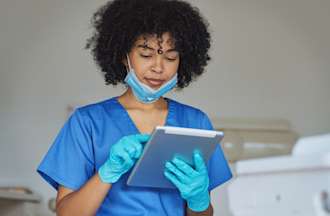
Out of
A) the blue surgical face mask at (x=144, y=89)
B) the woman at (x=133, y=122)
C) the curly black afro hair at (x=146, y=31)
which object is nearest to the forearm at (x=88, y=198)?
the woman at (x=133, y=122)

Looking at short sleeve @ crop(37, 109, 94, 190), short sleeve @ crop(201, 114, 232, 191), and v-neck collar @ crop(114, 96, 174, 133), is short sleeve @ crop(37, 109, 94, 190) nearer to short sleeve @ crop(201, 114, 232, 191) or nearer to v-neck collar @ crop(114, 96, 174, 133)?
v-neck collar @ crop(114, 96, 174, 133)

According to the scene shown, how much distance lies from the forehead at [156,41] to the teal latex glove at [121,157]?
0.78ft

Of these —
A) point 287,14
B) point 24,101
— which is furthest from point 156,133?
point 287,14

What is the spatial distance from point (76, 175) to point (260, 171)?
54cm

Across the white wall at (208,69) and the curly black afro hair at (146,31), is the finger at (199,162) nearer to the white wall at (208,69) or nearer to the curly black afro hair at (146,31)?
the curly black afro hair at (146,31)

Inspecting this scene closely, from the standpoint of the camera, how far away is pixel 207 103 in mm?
3170

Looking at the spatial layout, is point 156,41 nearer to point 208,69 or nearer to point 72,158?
point 72,158

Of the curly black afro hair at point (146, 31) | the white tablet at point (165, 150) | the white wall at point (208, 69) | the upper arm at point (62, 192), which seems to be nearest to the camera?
the white tablet at point (165, 150)

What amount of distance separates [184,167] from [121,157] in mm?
134

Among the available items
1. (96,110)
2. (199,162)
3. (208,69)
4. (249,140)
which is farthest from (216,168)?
(208,69)

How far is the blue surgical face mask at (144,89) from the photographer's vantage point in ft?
4.73

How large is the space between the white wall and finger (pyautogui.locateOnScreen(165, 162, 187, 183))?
1768 millimetres

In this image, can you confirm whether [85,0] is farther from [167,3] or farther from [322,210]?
[322,210]

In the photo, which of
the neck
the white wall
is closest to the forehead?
the neck
